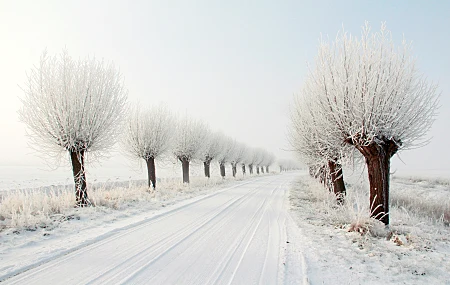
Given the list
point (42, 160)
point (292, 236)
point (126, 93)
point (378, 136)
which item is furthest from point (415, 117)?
point (42, 160)

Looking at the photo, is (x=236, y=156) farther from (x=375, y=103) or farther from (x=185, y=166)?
(x=375, y=103)

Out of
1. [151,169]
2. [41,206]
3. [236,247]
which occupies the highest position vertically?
[151,169]

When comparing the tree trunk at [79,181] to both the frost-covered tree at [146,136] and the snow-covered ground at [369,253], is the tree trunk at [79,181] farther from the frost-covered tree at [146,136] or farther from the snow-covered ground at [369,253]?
the snow-covered ground at [369,253]

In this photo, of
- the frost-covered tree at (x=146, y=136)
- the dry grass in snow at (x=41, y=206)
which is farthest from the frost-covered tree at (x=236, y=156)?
A: the dry grass in snow at (x=41, y=206)

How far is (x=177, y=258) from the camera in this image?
4738mm

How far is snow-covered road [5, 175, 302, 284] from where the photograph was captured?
391 centimetres

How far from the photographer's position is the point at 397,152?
27.2 ft

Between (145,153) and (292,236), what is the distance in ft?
48.8

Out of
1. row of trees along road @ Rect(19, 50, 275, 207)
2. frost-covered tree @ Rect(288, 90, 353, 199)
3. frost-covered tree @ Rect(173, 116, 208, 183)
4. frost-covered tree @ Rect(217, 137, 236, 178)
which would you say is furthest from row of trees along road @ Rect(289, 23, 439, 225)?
frost-covered tree @ Rect(217, 137, 236, 178)

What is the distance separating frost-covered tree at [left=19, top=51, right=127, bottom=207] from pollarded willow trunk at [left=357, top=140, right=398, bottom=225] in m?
10.6

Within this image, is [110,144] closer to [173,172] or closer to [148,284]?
[148,284]

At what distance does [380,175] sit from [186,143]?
19758 millimetres

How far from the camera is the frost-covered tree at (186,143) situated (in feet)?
82.5

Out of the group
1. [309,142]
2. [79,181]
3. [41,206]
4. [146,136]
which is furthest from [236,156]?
[41,206]
